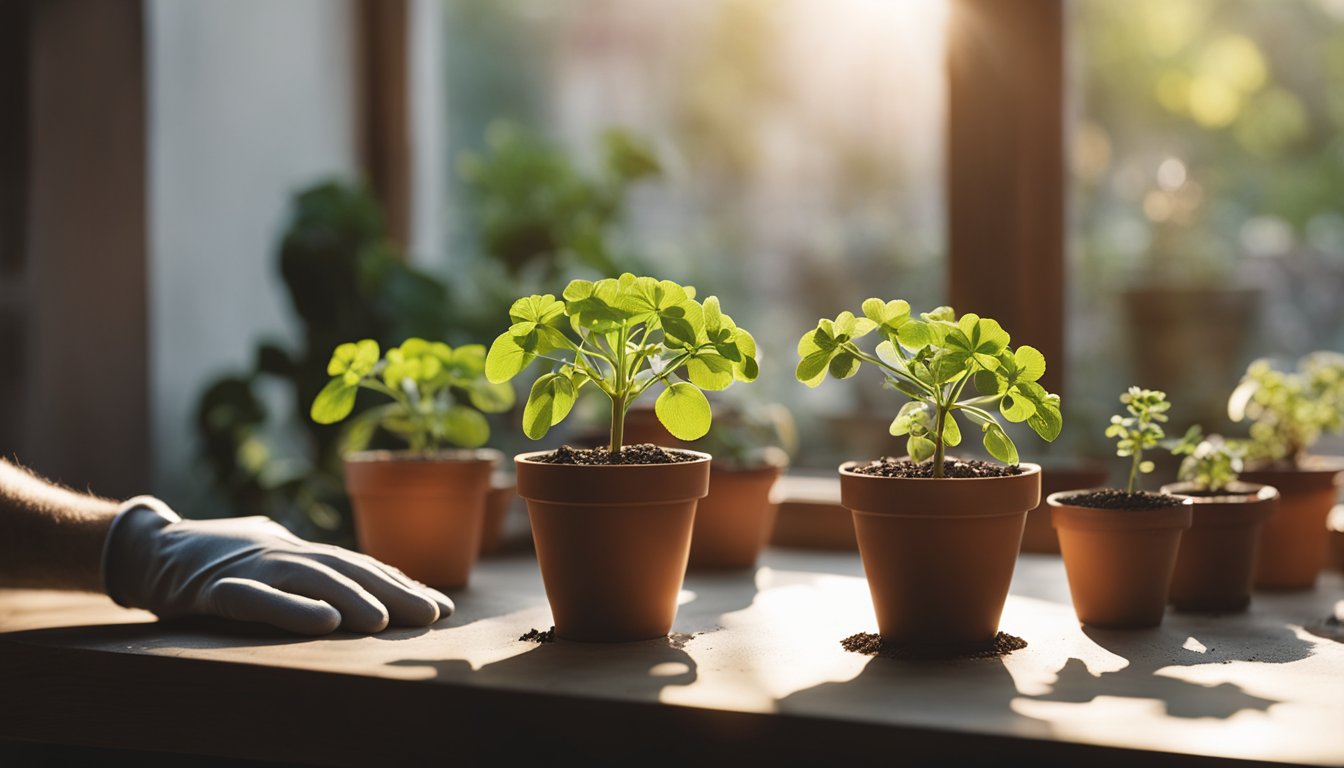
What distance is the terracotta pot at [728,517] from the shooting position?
139cm

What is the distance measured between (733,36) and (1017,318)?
2.46 feet

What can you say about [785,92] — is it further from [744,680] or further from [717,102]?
[744,680]

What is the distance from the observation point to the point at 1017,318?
5.37 ft

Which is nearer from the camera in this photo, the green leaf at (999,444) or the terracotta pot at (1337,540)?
the green leaf at (999,444)

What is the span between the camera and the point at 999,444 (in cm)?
97

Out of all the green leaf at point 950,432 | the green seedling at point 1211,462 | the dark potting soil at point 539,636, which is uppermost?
the green leaf at point 950,432

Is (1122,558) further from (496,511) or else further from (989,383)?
(496,511)

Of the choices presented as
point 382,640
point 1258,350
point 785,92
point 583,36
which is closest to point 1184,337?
point 1258,350

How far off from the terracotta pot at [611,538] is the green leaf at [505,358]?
77 mm

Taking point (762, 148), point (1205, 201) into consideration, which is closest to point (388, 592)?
point (762, 148)

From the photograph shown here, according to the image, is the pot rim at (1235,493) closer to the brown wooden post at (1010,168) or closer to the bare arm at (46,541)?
the brown wooden post at (1010,168)

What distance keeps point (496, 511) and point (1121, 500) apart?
791 mm

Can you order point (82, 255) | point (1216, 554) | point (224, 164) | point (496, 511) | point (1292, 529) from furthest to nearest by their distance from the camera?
1. point (224, 164)
2. point (82, 255)
3. point (496, 511)
4. point (1292, 529)
5. point (1216, 554)

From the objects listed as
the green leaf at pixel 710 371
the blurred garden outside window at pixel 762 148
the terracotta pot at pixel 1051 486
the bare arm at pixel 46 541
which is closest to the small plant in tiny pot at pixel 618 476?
the green leaf at pixel 710 371
